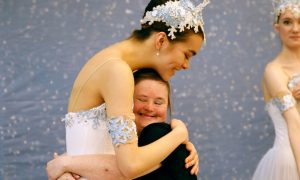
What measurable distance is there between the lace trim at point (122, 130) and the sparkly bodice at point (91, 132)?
5.2 inches

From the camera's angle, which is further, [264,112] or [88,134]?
[264,112]

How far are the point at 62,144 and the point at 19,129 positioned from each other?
258 mm

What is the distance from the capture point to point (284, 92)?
2.64m

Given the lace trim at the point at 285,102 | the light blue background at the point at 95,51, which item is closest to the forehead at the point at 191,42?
the lace trim at the point at 285,102

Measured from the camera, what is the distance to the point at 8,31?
3.18 metres

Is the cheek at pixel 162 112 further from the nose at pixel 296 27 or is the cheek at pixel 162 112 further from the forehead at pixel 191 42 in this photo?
the nose at pixel 296 27

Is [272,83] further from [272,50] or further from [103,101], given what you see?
[103,101]

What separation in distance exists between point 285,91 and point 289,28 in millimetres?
324

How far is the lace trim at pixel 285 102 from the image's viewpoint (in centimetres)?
262

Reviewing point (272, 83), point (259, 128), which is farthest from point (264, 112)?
point (272, 83)

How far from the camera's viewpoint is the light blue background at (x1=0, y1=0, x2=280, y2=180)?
3.16 m

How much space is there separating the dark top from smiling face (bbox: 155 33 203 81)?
192 mm

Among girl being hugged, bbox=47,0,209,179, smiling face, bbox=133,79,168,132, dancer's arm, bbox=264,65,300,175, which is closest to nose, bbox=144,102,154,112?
smiling face, bbox=133,79,168,132

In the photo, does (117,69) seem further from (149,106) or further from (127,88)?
(149,106)
